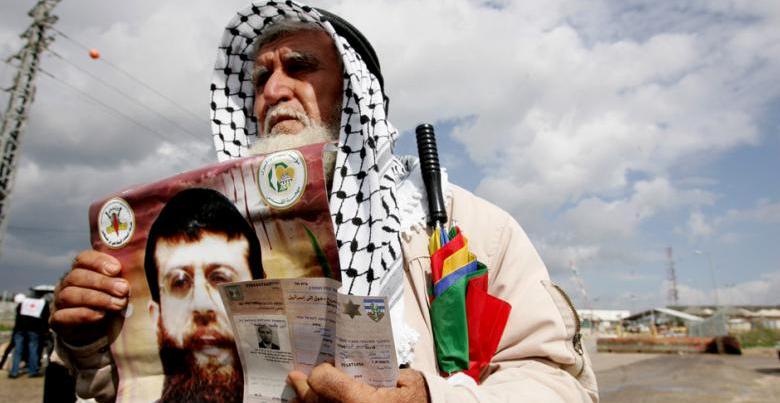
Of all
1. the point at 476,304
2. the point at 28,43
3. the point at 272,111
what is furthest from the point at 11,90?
the point at 476,304

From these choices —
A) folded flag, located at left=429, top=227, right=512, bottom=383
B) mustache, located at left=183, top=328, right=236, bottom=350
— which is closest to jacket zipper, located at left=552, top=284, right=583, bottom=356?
folded flag, located at left=429, top=227, right=512, bottom=383

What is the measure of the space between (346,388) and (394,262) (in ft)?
1.53

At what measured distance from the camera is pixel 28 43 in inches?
537

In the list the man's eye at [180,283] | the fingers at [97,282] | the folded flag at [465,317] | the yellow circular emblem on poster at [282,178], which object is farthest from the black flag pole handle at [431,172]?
the fingers at [97,282]

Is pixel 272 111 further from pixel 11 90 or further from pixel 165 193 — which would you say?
pixel 11 90

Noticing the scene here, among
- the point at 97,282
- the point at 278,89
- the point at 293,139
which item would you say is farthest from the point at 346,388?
the point at 278,89

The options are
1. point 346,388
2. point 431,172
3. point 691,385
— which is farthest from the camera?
point 691,385

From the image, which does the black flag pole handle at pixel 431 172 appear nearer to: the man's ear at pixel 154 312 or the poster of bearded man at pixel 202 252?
the poster of bearded man at pixel 202 252

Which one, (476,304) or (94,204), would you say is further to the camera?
(94,204)

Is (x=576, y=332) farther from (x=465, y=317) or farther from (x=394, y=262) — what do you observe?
(x=394, y=262)

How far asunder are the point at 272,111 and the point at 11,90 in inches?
618

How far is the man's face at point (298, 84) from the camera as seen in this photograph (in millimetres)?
1773

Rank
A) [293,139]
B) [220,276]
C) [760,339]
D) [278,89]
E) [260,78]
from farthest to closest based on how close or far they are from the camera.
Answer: [760,339] → [260,78] → [278,89] → [293,139] → [220,276]

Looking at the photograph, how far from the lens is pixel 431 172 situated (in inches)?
60.8
